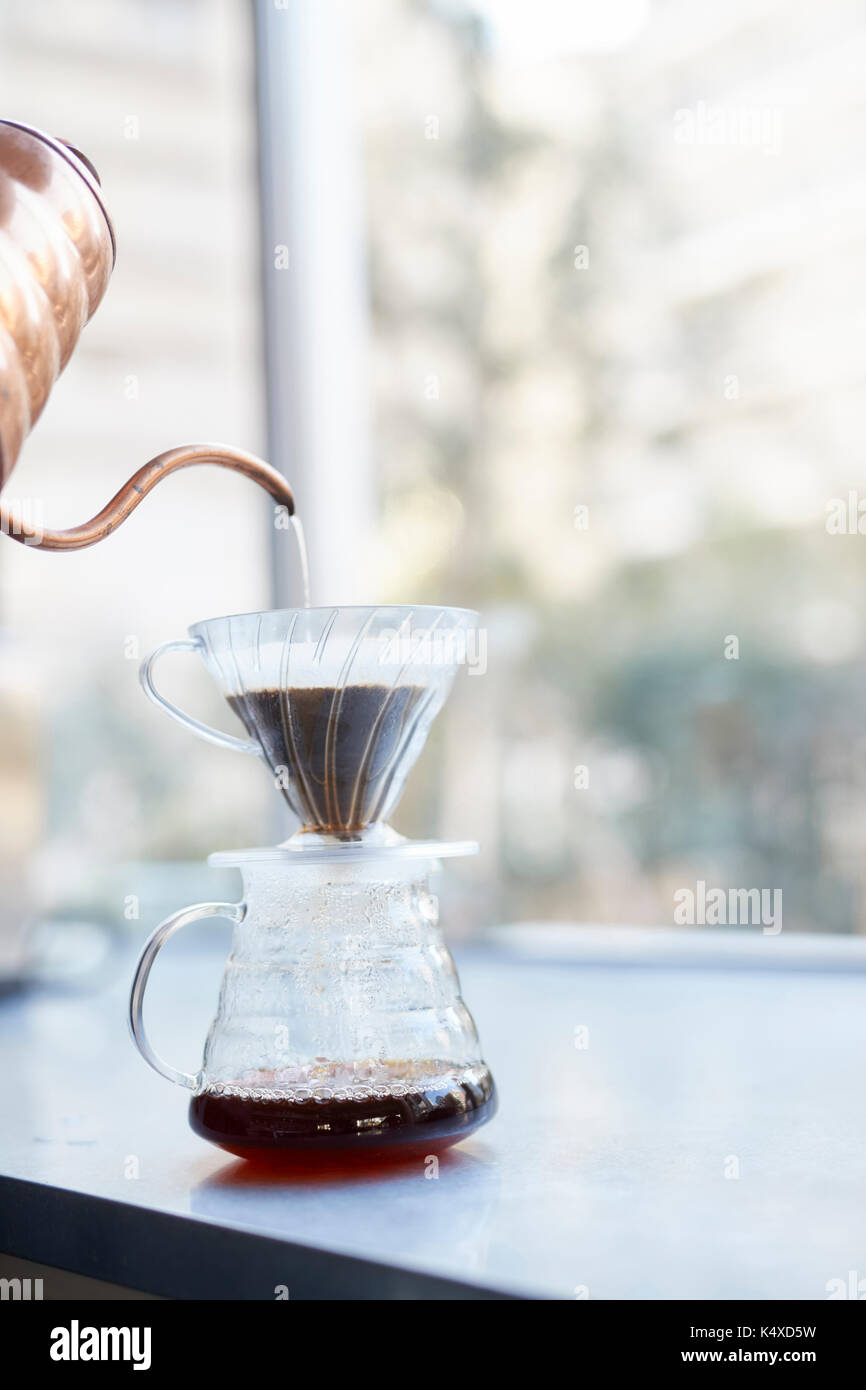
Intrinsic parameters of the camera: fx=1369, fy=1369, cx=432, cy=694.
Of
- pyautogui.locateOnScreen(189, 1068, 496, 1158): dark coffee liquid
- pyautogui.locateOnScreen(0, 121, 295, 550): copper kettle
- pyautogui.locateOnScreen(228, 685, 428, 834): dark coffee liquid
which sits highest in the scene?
pyautogui.locateOnScreen(0, 121, 295, 550): copper kettle

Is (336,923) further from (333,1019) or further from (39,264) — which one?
(39,264)

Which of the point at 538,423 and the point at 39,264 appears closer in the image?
the point at 39,264

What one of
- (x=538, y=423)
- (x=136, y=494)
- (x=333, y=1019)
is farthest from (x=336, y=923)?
(x=538, y=423)

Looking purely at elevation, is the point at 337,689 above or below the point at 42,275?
below

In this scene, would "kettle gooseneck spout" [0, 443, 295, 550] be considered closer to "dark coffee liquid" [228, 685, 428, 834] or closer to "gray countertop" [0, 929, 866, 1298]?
"dark coffee liquid" [228, 685, 428, 834]

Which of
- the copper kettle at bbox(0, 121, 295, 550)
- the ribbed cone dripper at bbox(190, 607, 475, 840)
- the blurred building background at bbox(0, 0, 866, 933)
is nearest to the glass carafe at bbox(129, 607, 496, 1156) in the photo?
the ribbed cone dripper at bbox(190, 607, 475, 840)

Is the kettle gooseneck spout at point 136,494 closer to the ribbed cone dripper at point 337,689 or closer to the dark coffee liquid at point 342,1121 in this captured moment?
the ribbed cone dripper at point 337,689

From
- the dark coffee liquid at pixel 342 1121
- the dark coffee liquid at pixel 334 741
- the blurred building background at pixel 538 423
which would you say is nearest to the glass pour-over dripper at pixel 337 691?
the dark coffee liquid at pixel 334 741

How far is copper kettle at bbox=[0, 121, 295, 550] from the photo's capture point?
48 cm

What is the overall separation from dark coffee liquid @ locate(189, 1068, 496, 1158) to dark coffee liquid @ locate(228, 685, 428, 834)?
0.12 metres

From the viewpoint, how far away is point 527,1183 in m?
0.58

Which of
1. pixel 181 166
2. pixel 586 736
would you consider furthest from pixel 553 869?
pixel 181 166

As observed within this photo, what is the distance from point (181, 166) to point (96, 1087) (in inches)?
49.7

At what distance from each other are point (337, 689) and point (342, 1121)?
0.59ft
